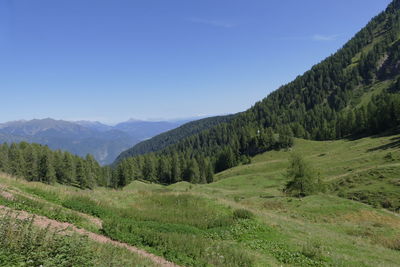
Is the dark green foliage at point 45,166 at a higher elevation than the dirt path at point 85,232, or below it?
below

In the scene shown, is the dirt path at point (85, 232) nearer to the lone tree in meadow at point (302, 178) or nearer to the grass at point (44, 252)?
the grass at point (44, 252)

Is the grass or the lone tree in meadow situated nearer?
the grass

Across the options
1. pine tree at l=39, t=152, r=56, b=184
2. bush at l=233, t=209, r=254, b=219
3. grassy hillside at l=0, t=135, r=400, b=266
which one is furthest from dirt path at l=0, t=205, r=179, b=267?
pine tree at l=39, t=152, r=56, b=184

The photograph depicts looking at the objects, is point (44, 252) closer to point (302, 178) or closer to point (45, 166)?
point (302, 178)

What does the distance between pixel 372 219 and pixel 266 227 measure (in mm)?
18382

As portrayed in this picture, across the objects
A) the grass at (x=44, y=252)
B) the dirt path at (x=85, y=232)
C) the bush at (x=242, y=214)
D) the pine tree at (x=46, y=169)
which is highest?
the grass at (x=44, y=252)

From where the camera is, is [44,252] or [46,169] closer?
[44,252]

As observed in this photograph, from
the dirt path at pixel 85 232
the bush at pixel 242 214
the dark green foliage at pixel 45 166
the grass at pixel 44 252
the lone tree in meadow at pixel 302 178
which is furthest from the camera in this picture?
the dark green foliage at pixel 45 166

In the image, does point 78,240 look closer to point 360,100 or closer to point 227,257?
point 227,257

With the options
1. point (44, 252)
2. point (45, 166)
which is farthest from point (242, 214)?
point (45, 166)

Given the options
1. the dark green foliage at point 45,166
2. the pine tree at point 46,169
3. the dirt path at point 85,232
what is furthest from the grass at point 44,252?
the pine tree at point 46,169

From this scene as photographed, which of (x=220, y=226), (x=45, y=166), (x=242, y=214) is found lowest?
(x=45, y=166)

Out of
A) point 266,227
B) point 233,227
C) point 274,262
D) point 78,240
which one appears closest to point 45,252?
point 78,240

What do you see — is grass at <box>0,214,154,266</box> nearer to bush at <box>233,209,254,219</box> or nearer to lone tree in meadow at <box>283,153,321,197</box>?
bush at <box>233,209,254,219</box>
